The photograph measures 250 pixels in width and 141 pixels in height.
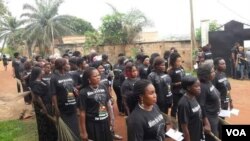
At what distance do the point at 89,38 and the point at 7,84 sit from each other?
7.37 meters

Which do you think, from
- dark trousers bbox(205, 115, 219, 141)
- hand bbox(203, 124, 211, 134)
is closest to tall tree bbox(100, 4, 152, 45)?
dark trousers bbox(205, 115, 219, 141)

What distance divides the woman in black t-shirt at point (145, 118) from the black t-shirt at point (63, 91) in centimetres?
244

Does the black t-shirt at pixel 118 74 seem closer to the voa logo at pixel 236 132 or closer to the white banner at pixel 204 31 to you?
the voa logo at pixel 236 132

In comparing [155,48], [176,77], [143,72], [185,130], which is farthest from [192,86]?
[155,48]

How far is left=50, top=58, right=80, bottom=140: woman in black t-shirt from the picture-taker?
586 cm

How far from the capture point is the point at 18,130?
28.2 feet

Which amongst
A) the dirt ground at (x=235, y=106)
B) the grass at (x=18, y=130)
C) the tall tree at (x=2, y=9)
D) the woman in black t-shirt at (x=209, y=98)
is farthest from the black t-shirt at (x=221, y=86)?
the tall tree at (x=2, y=9)

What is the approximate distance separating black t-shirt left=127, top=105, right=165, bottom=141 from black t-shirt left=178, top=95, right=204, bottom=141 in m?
0.75

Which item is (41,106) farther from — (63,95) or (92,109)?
(92,109)

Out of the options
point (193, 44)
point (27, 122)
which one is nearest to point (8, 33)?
point (193, 44)

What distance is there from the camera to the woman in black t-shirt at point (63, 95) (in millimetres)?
5859

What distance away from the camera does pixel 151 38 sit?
3694 cm

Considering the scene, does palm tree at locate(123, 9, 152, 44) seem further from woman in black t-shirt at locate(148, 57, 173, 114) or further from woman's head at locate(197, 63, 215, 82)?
woman's head at locate(197, 63, 215, 82)

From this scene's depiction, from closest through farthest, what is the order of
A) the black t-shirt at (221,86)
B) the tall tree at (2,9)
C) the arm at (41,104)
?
the black t-shirt at (221,86)
the arm at (41,104)
the tall tree at (2,9)
